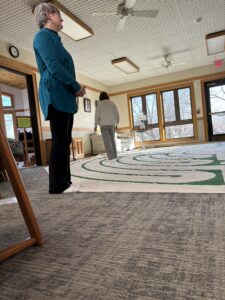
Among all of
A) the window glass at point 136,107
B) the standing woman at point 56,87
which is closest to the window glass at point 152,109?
the window glass at point 136,107

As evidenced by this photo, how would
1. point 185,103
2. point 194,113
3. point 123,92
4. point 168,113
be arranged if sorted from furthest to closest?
1. point 123,92
2. point 168,113
3. point 185,103
4. point 194,113

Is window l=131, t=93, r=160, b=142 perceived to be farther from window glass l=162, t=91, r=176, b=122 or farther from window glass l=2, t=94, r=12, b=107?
window glass l=2, t=94, r=12, b=107

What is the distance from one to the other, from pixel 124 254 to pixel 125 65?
22.0ft

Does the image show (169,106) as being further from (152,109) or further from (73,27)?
(73,27)

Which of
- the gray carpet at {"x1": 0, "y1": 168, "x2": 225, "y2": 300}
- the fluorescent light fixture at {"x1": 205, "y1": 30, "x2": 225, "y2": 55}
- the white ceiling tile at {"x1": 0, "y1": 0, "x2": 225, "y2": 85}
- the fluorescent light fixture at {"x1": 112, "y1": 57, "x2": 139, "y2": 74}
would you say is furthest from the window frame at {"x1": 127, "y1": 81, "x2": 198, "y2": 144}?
the gray carpet at {"x1": 0, "y1": 168, "x2": 225, "y2": 300}

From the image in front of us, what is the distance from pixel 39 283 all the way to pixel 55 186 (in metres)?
1.19

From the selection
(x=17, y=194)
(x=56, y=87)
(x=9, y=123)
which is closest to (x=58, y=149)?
(x=56, y=87)

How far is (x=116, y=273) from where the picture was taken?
69cm

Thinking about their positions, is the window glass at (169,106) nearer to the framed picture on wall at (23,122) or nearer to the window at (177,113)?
the window at (177,113)

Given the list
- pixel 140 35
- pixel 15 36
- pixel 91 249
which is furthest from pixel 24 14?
pixel 91 249

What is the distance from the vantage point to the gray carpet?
0.62 meters

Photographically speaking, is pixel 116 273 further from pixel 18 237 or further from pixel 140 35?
pixel 140 35

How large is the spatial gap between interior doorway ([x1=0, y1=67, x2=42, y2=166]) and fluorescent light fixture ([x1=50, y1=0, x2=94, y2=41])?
141 cm

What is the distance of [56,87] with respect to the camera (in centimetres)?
176
